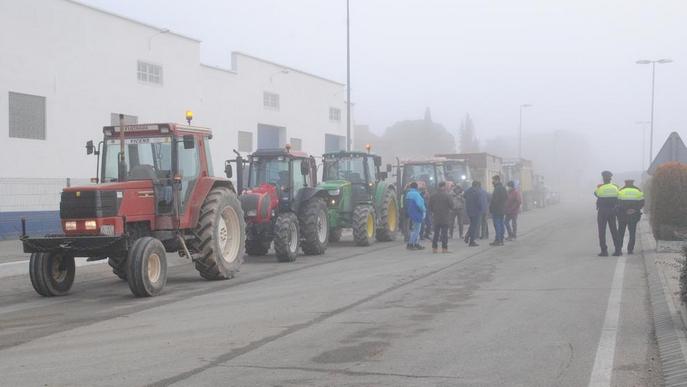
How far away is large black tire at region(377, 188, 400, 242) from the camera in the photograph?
2067cm

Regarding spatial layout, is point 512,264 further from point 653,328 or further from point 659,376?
point 659,376

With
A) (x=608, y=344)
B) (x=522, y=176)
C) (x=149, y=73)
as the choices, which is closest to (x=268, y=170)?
(x=608, y=344)

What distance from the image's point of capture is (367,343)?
7480 millimetres

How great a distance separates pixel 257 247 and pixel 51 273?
20.4 ft

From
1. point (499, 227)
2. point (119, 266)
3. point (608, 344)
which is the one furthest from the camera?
point (499, 227)

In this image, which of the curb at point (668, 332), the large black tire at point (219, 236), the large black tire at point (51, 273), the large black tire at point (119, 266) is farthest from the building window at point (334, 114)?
the curb at point (668, 332)

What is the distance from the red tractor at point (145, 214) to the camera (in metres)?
10.7

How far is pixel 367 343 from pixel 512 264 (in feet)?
25.5

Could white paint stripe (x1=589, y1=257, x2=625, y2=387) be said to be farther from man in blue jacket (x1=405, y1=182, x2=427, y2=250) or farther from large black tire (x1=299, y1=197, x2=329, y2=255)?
large black tire (x1=299, y1=197, x2=329, y2=255)

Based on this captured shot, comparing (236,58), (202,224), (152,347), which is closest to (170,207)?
(202,224)

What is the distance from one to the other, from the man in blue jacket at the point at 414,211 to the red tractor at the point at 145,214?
594cm

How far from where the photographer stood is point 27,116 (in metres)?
24.0

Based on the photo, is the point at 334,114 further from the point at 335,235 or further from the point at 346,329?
the point at 346,329

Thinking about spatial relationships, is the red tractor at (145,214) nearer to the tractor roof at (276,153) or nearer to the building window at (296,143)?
the tractor roof at (276,153)
